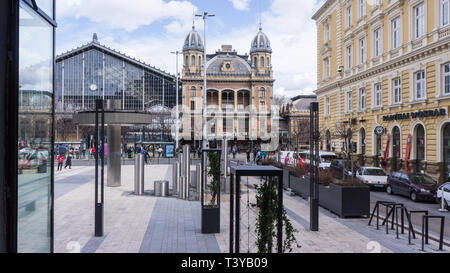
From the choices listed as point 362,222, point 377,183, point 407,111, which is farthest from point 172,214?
point 407,111

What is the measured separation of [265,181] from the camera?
219 inches

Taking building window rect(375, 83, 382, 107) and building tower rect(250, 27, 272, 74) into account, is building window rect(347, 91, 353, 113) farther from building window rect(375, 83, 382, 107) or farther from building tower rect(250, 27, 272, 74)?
building tower rect(250, 27, 272, 74)

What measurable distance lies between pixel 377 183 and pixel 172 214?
12.9 meters

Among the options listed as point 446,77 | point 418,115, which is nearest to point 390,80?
point 418,115

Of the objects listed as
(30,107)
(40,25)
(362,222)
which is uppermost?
(40,25)

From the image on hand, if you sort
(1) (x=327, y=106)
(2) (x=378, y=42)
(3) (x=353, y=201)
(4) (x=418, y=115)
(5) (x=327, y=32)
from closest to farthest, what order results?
1. (3) (x=353, y=201)
2. (4) (x=418, y=115)
3. (2) (x=378, y=42)
4. (5) (x=327, y=32)
5. (1) (x=327, y=106)

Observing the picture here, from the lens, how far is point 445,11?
22.6 metres

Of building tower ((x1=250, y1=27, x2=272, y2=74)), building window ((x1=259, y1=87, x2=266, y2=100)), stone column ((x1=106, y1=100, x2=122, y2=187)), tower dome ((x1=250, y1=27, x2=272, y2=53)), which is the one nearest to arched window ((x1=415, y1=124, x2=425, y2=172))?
stone column ((x1=106, y1=100, x2=122, y2=187))

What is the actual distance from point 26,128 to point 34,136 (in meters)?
0.18

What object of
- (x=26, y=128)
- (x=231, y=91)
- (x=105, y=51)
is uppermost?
(x=105, y=51)

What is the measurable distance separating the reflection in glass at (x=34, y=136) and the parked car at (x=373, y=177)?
1877cm

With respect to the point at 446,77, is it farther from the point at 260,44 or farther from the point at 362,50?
the point at 260,44

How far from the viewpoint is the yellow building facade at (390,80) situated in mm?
23250
